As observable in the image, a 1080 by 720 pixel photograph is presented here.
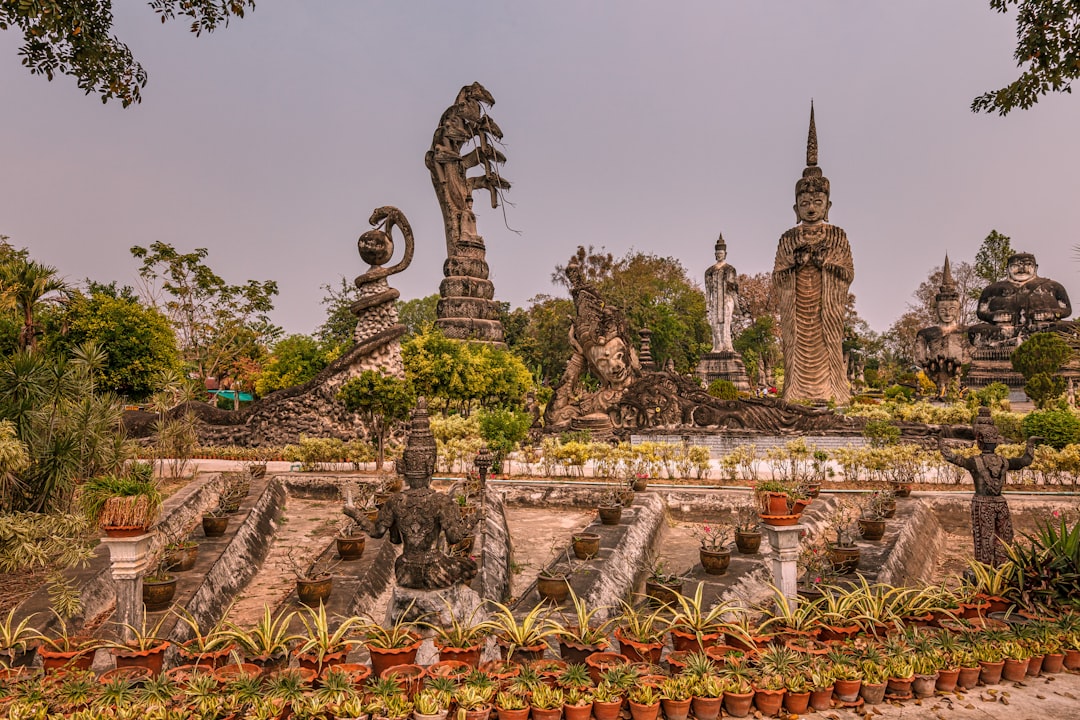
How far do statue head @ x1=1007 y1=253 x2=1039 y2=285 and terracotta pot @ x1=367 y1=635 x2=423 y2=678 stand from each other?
125 feet

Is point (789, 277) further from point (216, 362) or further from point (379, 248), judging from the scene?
point (216, 362)

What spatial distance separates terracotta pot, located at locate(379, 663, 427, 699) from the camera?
405 cm

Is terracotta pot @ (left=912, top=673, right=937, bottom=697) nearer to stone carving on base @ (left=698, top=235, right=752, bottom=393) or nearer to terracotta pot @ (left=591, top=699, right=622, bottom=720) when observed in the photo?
terracotta pot @ (left=591, top=699, right=622, bottom=720)

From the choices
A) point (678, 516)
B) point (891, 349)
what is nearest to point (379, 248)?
point (678, 516)

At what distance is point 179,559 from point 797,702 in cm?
623

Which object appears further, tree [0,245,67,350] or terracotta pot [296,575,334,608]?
tree [0,245,67,350]

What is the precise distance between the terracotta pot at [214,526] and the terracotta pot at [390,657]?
16.2ft

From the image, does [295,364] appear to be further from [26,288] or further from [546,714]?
[546,714]

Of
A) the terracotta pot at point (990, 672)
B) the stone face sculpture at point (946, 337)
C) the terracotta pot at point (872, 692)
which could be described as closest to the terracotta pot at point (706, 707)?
the terracotta pot at point (872, 692)

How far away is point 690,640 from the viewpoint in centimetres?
479

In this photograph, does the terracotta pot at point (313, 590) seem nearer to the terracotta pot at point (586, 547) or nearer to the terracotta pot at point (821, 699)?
the terracotta pot at point (586, 547)

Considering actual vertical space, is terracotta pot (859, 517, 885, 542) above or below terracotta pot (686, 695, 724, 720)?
above

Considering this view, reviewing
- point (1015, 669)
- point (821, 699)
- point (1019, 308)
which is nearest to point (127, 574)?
point (821, 699)

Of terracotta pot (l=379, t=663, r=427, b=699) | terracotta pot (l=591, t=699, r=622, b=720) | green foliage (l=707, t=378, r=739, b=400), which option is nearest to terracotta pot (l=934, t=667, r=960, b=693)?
terracotta pot (l=591, t=699, r=622, b=720)
